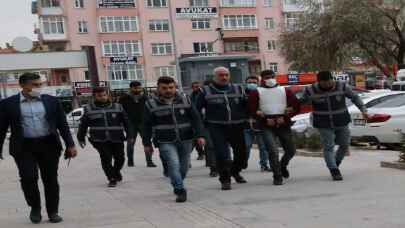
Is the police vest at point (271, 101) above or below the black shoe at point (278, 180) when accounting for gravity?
above

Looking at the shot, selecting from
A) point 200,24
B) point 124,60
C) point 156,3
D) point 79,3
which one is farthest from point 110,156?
point 200,24

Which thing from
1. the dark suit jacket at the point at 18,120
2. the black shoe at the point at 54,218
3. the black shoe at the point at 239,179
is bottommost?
the black shoe at the point at 239,179

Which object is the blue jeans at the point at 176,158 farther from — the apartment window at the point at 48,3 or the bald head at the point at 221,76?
the apartment window at the point at 48,3

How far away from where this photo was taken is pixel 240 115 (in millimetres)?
8719

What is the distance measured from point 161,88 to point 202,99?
835 millimetres

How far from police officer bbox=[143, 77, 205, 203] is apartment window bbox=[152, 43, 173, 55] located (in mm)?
60230

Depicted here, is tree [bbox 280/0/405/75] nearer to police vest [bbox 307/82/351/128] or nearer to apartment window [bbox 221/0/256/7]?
police vest [bbox 307/82/351/128]

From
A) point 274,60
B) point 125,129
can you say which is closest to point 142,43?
point 274,60

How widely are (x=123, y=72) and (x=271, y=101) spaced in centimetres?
5795

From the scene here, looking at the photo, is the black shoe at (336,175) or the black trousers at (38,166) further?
the black shoe at (336,175)

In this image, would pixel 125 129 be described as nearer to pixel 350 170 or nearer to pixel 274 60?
pixel 350 170

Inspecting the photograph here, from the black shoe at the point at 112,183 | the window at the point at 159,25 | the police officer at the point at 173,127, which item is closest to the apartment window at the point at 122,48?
the window at the point at 159,25

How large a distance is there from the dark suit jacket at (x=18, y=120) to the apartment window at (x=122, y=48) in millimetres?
59360

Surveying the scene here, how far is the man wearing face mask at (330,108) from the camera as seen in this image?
8.79m
